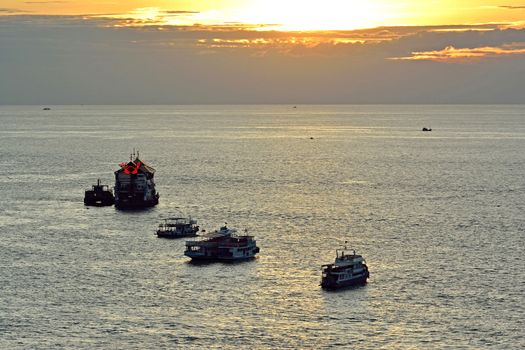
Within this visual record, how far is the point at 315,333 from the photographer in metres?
87.8

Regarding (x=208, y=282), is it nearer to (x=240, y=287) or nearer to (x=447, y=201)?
(x=240, y=287)

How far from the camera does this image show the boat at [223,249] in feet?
397

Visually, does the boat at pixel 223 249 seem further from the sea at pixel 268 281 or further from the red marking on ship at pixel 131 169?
the red marking on ship at pixel 131 169

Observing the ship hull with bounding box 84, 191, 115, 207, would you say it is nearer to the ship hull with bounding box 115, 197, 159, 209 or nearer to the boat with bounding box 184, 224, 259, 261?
the ship hull with bounding box 115, 197, 159, 209

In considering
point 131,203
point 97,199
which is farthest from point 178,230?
point 97,199

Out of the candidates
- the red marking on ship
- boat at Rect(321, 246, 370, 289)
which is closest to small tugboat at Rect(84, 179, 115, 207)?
the red marking on ship

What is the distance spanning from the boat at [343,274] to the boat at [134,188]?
224 ft

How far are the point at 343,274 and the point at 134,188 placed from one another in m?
73.4

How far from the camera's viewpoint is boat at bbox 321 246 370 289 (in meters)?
104

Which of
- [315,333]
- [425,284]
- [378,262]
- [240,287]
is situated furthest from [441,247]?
[315,333]

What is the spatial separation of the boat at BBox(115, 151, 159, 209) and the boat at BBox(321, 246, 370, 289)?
224 feet

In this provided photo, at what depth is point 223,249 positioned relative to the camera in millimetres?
122188

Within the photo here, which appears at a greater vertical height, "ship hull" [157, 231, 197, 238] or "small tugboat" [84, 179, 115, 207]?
"small tugboat" [84, 179, 115, 207]

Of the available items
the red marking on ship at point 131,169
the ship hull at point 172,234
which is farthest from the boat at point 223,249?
the red marking on ship at point 131,169
